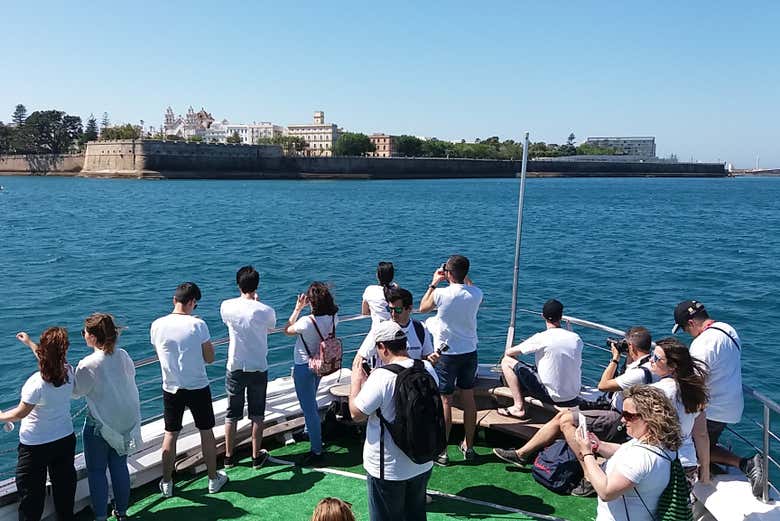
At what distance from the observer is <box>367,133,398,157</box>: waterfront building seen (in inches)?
7111

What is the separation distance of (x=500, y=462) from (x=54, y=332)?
3818mm

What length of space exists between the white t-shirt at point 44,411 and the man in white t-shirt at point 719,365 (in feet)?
14.3

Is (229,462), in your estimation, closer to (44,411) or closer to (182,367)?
(182,367)

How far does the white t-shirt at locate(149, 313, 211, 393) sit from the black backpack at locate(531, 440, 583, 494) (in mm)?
2890

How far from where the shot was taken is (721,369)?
465 centimetres

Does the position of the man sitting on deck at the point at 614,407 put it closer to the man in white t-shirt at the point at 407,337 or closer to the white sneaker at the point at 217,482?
the man in white t-shirt at the point at 407,337

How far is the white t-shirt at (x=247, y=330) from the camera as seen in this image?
5289 mm

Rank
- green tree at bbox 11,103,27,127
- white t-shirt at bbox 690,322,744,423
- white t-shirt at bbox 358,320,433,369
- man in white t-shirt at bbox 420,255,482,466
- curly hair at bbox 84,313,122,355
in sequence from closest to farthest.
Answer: white t-shirt at bbox 358,320,433,369
curly hair at bbox 84,313,122,355
white t-shirt at bbox 690,322,744,423
man in white t-shirt at bbox 420,255,482,466
green tree at bbox 11,103,27,127

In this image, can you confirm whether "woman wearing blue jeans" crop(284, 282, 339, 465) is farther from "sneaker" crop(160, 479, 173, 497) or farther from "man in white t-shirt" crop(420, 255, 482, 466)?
"sneaker" crop(160, 479, 173, 497)

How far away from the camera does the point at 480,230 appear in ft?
139

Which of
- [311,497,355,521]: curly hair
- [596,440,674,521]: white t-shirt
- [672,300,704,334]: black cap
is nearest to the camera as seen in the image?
[311,497,355,521]: curly hair

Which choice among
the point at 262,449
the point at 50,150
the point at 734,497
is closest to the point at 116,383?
the point at 262,449

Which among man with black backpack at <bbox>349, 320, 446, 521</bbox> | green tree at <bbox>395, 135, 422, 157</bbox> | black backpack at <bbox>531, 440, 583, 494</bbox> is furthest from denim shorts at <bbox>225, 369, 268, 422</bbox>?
green tree at <bbox>395, 135, 422, 157</bbox>

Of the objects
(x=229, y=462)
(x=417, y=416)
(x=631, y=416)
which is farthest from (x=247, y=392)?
(x=631, y=416)
